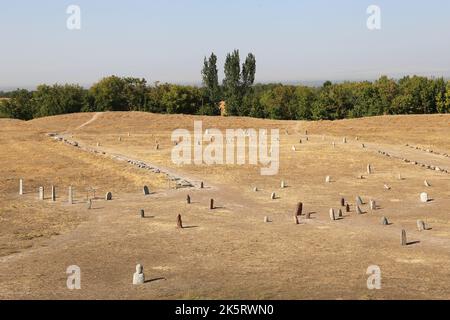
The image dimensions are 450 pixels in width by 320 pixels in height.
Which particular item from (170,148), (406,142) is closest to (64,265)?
(170,148)

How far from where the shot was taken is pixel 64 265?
22.8 metres

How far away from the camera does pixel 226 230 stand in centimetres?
2881

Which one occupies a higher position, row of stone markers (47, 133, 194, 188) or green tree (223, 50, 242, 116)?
green tree (223, 50, 242, 116)

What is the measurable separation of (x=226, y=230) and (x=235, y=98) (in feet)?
310

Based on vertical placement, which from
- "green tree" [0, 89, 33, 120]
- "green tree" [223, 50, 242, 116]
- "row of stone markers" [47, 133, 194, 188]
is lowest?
"row of stone markers" [47, 133, 194, 188]

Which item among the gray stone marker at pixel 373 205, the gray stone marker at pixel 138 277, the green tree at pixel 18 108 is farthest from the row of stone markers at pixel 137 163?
the green tree at pixel 18 108

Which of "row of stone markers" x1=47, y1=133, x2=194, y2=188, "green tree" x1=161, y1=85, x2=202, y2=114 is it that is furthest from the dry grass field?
"green tree" x1=161, y1=85, x2=202, y2=114

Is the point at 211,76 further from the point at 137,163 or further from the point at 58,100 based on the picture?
the point at 137,163

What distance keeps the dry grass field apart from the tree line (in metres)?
50.8

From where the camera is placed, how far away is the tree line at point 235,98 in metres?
111

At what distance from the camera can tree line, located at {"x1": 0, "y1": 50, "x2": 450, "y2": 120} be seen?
11112 cm

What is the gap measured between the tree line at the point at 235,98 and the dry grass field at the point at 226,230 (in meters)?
50.8

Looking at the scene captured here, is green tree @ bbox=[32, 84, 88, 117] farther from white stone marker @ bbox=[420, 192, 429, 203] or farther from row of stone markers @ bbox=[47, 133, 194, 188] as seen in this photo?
white stone marker @ bbox=[420, 192, 429, 203]
